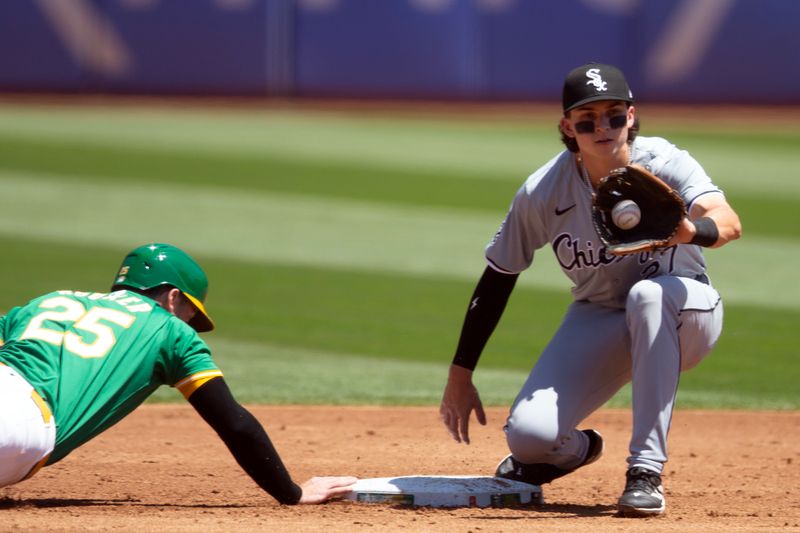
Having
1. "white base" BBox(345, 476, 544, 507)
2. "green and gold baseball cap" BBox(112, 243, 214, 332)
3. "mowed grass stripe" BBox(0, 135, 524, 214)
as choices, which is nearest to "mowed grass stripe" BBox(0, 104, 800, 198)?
"mowed grass stripe" BBox(0, 135, 524, 214)

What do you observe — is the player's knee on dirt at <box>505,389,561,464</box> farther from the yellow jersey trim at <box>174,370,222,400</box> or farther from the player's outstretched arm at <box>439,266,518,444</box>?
the yellow jersey trim at <box>174,370,222,400</box>

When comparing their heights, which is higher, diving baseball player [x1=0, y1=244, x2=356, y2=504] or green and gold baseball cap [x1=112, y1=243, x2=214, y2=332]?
green and gold baseball cap [x1=112, y1=243, x2=214, y2=332]

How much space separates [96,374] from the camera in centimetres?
379

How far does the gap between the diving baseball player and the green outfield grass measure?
2831 mm

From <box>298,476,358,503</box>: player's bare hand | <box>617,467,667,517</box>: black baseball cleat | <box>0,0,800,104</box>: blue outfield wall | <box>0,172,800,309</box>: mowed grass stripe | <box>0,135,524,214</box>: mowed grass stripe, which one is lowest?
<box>298,476,358,503</box>: player's bare hand

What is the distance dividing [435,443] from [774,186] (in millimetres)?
9446

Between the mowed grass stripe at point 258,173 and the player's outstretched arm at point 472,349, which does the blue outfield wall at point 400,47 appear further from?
the player's outstretched arm at point 472,349

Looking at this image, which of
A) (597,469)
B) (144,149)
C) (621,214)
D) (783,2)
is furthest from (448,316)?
(783,2)

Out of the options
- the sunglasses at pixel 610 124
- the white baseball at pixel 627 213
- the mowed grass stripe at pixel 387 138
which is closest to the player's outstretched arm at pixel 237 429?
the white baseball at pixel 627 213

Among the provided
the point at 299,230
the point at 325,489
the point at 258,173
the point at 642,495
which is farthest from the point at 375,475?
the point at 258,173

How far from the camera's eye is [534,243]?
457 cm

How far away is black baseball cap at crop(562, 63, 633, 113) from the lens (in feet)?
13.7

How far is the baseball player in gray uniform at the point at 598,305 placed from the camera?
4.15 meters

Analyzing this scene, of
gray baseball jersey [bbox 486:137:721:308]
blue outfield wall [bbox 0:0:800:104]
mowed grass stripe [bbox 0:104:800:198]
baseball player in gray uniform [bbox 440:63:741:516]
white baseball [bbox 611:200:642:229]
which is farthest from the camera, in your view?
blue outfield wall [bbox 0:0:800:104]
